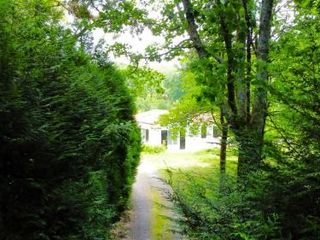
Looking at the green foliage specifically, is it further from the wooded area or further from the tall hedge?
the tall hedge

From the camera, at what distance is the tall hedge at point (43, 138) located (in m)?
3.77

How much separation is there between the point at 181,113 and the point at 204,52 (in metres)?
5.71

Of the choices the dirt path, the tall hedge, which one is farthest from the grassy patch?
the tall hedge

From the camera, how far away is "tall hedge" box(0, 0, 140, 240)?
12.4ft

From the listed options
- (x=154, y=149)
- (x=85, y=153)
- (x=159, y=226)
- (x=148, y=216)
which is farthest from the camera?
(x=154, y=149)

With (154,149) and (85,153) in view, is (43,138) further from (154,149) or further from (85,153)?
(154,149)

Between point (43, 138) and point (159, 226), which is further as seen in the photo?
point (159, 226)

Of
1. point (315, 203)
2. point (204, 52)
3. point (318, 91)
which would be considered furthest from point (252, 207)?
point (204, 52)

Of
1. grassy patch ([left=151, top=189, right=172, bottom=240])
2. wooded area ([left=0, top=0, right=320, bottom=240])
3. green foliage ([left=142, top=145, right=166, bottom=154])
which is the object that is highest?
wooded area ([left=0, top=0, right=320, bottom=240])

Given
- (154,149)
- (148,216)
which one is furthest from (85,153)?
(154,149)

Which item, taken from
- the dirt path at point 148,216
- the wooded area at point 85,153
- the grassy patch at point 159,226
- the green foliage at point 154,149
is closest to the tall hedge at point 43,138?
the wooded area at point 85,153

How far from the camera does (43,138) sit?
3906 millimetres

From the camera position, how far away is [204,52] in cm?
787

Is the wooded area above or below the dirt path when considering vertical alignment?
above
